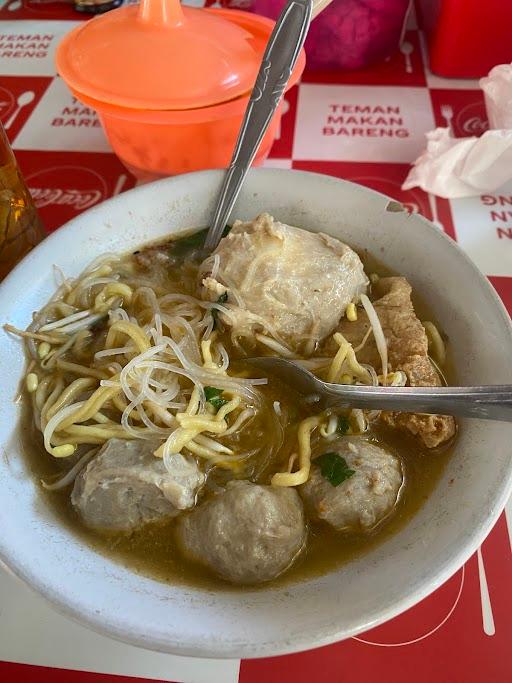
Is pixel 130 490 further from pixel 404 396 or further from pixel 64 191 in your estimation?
pixel 64 191

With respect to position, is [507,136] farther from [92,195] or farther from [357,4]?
[92,195]

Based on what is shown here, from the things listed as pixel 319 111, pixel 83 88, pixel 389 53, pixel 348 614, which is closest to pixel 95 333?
pixel 83 88

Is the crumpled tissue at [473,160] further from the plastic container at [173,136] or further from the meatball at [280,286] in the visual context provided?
the meatball at [280,286]

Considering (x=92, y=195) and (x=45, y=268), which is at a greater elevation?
(x=45, y=268)

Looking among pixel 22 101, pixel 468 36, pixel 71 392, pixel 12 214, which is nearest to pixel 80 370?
pixel 71 392

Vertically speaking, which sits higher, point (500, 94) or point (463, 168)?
point (500, 94)

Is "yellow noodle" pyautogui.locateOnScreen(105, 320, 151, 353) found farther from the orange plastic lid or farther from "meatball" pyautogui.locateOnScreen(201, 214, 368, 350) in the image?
the orange plastic lid
